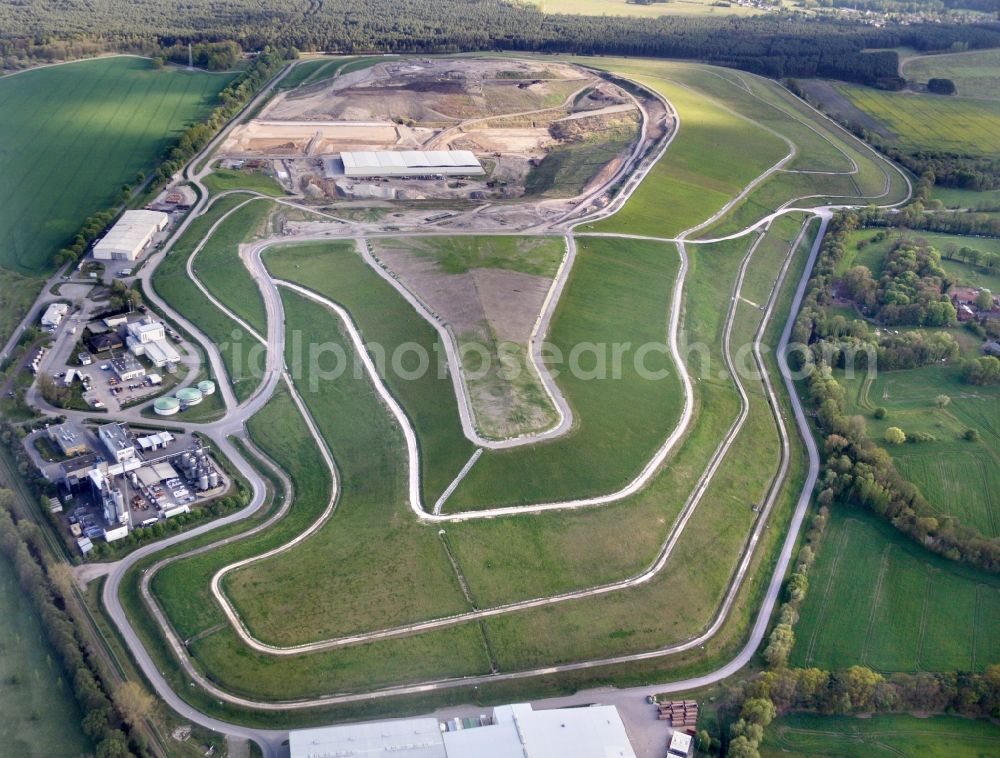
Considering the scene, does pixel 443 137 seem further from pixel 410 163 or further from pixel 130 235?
pixel 130 235

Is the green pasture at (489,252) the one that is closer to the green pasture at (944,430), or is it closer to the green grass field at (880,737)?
the green pasture at (944,430)

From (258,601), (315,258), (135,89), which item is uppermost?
(135,89)

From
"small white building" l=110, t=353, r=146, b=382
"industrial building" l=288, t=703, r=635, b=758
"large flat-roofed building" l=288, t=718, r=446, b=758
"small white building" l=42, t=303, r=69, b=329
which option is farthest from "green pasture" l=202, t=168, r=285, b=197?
"industrial building" l=288, t=703, r=635, b=758

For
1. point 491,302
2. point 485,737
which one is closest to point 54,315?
point 491,302

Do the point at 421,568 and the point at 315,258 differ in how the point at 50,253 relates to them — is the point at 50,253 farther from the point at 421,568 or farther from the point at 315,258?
the point at 421,568

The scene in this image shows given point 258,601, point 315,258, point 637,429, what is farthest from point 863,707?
point 315,258

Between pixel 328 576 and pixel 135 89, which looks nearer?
pixel 328 576
